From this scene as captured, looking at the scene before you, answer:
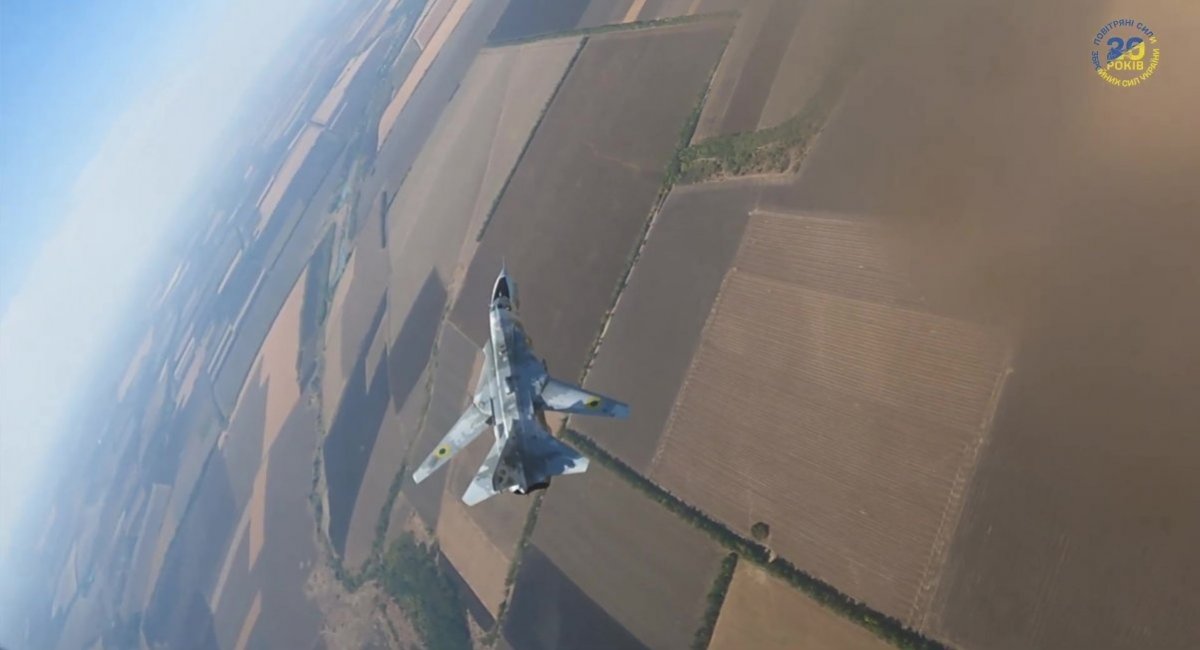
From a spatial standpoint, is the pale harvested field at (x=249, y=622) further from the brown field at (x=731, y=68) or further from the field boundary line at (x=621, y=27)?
the field boundary line at (x=621, y=27)

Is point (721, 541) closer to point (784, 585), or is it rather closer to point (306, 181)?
point (784, 585)

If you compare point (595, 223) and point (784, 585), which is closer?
point (784, 585)

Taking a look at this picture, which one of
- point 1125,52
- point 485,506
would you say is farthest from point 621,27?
point 485,506

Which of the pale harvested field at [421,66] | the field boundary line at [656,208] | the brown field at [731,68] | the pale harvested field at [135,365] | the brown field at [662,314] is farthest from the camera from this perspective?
the pale harvested field at [135,365]

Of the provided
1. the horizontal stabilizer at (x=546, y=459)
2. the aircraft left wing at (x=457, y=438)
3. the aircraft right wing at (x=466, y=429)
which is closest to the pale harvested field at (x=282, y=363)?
the aircraft left wing at (x=457, y=438)

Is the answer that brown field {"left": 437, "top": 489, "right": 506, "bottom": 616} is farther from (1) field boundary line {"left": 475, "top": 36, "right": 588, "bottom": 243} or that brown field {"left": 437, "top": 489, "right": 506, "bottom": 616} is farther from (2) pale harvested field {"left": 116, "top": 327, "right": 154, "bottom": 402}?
(2) pale harvested field {"left": 116, "top": 327, "right": 154, "bottom": 402}

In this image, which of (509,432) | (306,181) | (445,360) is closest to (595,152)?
(445,360)

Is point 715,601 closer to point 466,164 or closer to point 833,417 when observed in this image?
point 833,417
